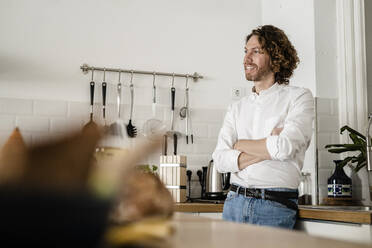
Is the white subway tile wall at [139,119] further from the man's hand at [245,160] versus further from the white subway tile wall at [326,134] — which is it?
the man's hand at [245,160]

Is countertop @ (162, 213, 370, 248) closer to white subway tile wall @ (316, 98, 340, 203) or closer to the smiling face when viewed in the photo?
the smiling face

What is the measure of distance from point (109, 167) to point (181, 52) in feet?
10.4

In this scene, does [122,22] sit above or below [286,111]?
above

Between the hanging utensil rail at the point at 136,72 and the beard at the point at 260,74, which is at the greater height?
the hanging utensil rail at the point at 136,72

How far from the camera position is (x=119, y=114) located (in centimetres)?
332

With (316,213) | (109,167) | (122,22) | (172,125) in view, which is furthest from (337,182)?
(109,167)

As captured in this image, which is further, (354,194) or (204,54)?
(204,54)

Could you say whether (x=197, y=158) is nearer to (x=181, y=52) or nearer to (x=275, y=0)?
(x=181, y=52)

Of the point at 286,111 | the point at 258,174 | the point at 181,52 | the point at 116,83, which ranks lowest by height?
the point at 258,174

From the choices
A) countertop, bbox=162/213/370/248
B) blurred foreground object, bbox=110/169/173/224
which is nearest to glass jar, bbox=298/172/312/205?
countertop, bbox=162/213/370/248

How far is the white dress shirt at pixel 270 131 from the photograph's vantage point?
2.16m

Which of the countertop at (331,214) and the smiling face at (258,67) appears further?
the smiling face at (258,67)

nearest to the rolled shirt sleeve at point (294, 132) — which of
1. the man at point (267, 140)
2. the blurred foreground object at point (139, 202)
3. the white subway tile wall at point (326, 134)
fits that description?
the man at point (267, 140)

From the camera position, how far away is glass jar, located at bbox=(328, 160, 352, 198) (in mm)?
2943
